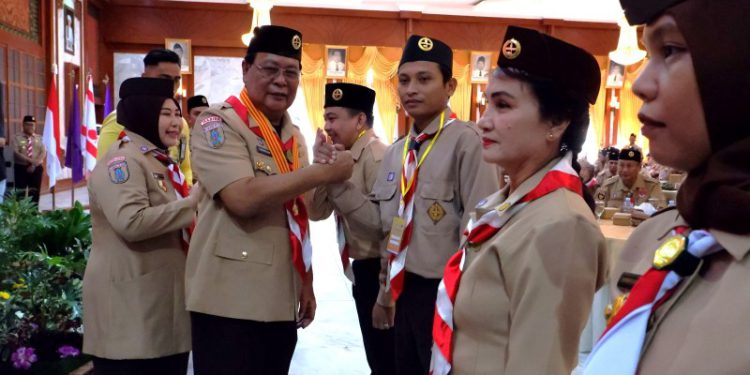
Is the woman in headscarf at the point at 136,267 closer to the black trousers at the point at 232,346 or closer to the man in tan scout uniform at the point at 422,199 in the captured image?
the black trousers at the point at 232,346

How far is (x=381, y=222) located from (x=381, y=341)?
2.14ft

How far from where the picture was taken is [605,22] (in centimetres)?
1502

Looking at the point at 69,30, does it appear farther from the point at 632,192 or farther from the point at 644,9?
the point at 644,9

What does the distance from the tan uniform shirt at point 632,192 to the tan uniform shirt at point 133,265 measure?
4007mm

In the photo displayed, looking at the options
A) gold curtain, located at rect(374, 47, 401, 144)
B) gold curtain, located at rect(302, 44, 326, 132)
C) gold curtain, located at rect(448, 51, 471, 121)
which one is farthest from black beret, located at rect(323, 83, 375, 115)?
gold curtain, located at rect(448, 51, 471, 121)

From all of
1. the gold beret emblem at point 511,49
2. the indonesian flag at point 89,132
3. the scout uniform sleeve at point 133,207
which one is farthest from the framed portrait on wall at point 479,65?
the gold beret emblem at point 511,49

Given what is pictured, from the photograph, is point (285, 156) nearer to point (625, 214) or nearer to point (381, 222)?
point (381, 222)

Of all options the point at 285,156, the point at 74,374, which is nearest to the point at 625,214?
the point at 285,156

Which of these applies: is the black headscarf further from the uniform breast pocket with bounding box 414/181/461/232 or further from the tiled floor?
the tiled floor

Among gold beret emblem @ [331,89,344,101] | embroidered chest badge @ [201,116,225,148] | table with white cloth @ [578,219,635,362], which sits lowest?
table with white cloth @ [578,219,635,362]

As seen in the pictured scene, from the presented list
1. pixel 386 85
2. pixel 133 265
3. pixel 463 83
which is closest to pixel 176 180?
pixel 133 265

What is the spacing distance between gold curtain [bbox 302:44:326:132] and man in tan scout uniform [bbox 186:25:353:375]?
488 inches

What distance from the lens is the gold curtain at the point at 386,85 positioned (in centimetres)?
1439

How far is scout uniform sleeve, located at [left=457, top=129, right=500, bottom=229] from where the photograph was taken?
1961 mm
